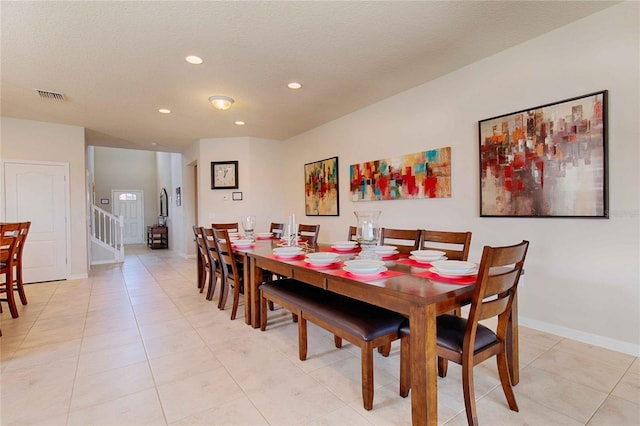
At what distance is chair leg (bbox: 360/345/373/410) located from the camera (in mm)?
1636

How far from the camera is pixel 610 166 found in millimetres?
2268

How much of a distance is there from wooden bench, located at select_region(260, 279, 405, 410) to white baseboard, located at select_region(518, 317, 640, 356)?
167 cm

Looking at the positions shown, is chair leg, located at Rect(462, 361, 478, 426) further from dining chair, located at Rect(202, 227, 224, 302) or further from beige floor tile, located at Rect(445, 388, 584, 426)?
dining chair, located at Rect(202, 227, 224, 302)

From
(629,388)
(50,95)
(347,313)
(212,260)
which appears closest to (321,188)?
(212,260)

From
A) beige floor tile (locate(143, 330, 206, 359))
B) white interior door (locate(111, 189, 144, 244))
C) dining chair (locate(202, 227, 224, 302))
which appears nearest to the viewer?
beige floor tile (locate(143, 330, 206, 359))

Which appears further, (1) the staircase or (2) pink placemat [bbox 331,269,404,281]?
(1) the staircase

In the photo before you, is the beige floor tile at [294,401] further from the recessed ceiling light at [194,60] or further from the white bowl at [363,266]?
the recessed ceiling light at [194,60]

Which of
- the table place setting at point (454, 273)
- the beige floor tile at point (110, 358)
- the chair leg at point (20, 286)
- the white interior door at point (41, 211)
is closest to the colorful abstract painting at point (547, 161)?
the table place setting at point (454, 273)

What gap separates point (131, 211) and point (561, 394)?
1195 centimetres

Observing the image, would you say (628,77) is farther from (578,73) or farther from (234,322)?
(234,322)

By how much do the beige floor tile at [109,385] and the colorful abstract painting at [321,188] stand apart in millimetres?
3361

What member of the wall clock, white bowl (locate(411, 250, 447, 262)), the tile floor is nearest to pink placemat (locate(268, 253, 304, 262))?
the tile floor

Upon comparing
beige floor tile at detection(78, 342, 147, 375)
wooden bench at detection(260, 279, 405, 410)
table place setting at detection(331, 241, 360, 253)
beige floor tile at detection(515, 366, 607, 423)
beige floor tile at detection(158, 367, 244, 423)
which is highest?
table place setting at detection(331, 241, 360, 253)

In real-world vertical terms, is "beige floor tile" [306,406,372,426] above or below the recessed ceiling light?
below
